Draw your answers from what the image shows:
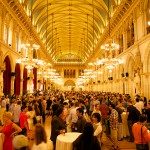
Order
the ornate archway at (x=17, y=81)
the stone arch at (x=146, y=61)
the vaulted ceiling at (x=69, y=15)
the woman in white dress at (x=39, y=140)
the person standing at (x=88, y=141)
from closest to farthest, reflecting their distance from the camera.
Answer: the woman in white dress at (x=39, y=140), the person standing at (x=88, y=141), the stone arch at (x=146, y=61), the ornate archway at (x=17, y=81), the vaulted ceiling at (x=69, y=15)

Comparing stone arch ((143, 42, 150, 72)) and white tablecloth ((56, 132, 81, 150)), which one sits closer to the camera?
white tablecloth ((56, 132, 81, 150))

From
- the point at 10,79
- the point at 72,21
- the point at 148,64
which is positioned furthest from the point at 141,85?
the point at 72,21

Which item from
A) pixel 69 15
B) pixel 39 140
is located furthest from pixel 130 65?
pixel 39 140

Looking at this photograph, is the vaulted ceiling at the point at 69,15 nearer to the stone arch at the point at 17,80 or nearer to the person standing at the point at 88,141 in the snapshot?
the stone arch at the point at 17,80

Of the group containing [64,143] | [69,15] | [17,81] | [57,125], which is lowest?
[64,143]

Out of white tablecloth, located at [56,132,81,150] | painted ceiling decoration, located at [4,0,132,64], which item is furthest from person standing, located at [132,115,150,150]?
painted ceiling decoration, located at [4,0,132,64]

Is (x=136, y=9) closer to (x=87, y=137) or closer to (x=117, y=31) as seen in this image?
(x=117, y=31)

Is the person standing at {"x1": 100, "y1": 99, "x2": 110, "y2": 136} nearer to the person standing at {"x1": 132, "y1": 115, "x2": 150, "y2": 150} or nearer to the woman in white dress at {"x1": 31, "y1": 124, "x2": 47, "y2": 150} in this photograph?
the person standing at {"x1": 132, "y1": 115, "x2": 150, "y2": 150}

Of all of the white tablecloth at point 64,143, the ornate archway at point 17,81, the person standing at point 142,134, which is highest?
the ornate archway at point 17,81

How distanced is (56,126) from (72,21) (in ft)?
103

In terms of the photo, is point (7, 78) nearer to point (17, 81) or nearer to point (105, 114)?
point (17, 81)

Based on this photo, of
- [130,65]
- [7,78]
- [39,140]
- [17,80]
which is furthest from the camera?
[17,80]

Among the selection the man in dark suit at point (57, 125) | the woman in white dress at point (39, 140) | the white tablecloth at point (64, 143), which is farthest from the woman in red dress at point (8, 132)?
the woman in white dress at point (39, 140)

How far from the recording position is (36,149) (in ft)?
10.00
